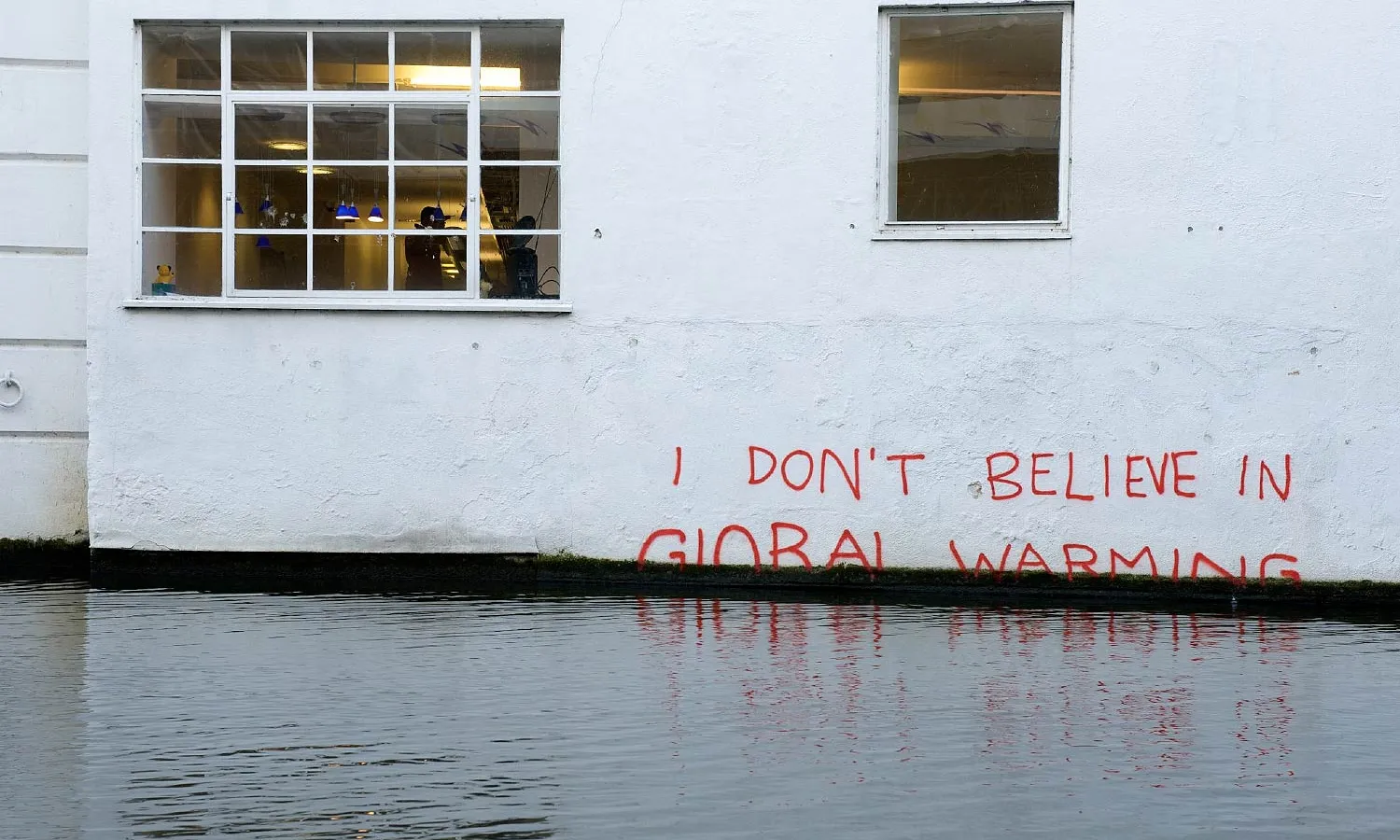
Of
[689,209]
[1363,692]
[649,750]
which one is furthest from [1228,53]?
[649,750]

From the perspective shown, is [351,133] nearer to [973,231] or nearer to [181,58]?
[181,58]

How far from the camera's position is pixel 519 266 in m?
9.63

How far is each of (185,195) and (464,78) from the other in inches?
74.4

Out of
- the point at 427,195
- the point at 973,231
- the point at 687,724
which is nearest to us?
the point at 687,724

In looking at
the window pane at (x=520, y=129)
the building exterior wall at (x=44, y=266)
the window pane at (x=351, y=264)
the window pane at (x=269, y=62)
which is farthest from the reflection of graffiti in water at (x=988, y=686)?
the building exterior wall at (x=44, y=266)

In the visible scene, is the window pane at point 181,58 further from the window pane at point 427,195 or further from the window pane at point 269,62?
the window pane at point 427,195

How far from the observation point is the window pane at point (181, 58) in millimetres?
9633

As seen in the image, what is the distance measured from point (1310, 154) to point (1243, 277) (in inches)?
31.3

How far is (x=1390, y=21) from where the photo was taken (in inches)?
352

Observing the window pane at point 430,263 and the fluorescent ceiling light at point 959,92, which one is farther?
the window pane at point 430,263

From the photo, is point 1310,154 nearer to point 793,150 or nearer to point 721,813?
point 793,150

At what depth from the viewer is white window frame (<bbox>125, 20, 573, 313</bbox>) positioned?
952 centimetres

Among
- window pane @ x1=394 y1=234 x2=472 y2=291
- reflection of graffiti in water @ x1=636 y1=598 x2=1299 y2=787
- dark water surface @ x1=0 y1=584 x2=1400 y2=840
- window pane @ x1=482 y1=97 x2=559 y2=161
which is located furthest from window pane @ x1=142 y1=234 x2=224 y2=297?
reflection of graffiti in water @ x1=636 y1=598 x2=1299 y2=787

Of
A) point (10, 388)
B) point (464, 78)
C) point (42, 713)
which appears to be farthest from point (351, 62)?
point (42, 713)
